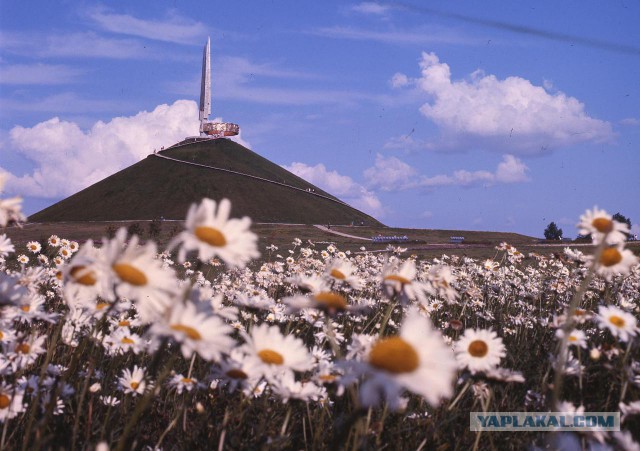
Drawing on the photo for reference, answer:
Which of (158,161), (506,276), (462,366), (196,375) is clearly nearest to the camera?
(462,366)

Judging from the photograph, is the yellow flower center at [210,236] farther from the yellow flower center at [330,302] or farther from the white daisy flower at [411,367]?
the white daisy flower at [411,367]

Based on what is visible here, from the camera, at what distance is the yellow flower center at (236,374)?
240 cm

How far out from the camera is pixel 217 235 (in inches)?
71.6

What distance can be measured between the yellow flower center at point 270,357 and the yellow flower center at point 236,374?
33 cm

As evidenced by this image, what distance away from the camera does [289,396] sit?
2404 mm

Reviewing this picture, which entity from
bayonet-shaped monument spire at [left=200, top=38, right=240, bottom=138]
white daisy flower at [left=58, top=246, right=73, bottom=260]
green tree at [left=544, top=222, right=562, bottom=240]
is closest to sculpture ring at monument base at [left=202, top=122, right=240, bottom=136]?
bayonet-shaped monument spire at [left=200, top=38, right=240, bottom=138]

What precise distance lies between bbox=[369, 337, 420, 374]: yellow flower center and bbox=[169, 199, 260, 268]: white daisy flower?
21.0 inches

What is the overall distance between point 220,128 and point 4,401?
163433 millimetres

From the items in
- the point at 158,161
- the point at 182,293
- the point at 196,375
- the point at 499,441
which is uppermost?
the point at 158,161

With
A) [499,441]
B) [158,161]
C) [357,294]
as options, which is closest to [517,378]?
[499,441]

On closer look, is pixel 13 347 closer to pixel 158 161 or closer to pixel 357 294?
pixel 357 294

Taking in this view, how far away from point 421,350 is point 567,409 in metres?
1.42

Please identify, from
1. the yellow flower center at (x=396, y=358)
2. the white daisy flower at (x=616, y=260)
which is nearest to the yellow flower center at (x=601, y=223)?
the white daisy flower at (x=616, y=260)

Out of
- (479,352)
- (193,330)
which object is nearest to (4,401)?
(193,330)
